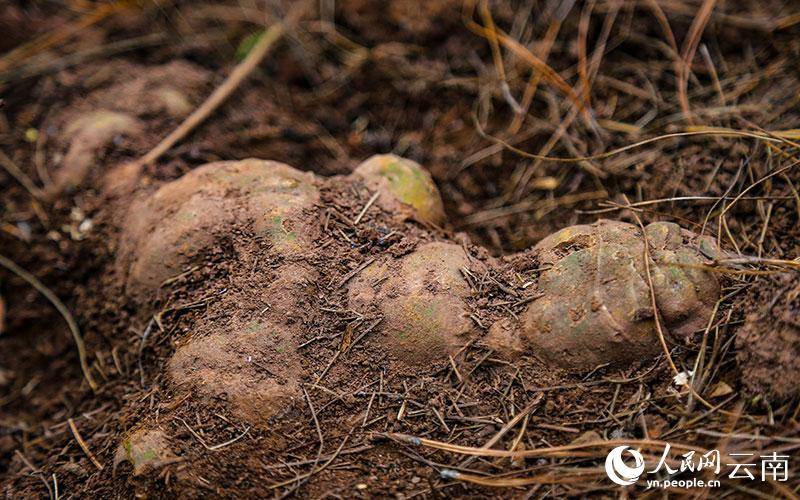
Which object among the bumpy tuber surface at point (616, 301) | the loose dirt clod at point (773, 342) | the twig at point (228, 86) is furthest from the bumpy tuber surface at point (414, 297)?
the twig at point (228, 86)

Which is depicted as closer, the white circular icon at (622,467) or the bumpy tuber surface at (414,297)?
the white circular icon at (622,467)

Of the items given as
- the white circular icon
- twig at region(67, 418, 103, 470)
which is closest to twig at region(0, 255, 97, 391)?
twig at region(67, 418, 103, 470)

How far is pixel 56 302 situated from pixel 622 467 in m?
2.01

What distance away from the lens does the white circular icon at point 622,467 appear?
1.57 m

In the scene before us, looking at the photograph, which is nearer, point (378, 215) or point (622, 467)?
point (622, 467)

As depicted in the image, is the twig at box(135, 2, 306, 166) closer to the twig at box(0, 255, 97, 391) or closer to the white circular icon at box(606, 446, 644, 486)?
the twig at box(0, 255, 97, 391)

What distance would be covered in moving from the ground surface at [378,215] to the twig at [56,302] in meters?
0.03

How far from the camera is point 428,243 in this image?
1.98m

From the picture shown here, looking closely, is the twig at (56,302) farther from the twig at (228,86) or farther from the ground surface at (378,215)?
the twig at (228,86)

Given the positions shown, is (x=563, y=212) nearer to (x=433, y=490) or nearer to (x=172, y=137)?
(x=433, y=490)

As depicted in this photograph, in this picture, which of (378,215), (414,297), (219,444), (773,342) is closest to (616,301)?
(773,342)

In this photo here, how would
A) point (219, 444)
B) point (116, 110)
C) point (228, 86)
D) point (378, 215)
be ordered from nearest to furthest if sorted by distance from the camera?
point (219, 444), point (378, 215), point (116, 110), point (228, 86)

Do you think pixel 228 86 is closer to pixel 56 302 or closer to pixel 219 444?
pixel 56 302

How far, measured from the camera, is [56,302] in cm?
242
